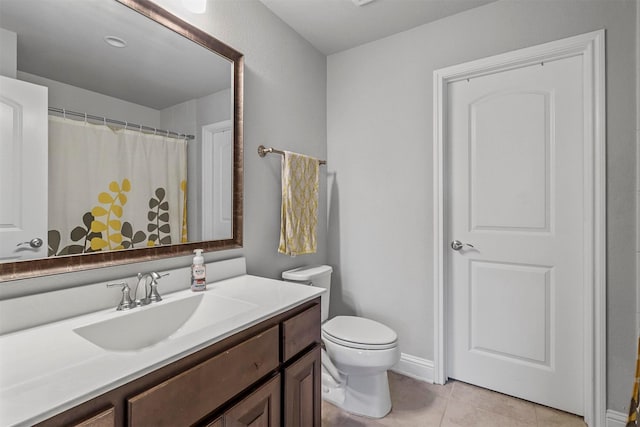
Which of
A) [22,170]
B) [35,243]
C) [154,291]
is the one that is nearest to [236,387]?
[154,291]

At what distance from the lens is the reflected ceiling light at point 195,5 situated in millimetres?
1353

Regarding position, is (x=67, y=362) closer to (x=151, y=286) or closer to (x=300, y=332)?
(x=151, y=286)

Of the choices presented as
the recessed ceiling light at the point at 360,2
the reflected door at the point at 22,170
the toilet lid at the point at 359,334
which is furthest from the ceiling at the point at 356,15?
the toilet lid at the point at 359,334

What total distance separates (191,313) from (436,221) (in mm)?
1483

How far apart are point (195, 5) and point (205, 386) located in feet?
4.83

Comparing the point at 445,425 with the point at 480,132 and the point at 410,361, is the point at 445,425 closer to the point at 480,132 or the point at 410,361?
the point at 410,361

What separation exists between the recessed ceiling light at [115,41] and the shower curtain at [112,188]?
312 mm

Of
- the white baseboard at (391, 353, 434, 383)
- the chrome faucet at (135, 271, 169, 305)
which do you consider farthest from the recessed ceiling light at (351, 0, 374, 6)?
the white baseboard at (391, 353, 434, 383)

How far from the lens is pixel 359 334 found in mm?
1717

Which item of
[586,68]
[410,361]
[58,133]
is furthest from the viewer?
[410,361]

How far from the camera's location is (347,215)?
237 cm

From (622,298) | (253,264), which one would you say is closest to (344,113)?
(253,264)

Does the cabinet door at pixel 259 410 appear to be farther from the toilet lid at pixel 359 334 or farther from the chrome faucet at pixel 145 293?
the toilet lid at pixel 359 334

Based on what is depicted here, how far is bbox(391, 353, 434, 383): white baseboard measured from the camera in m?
2.05
